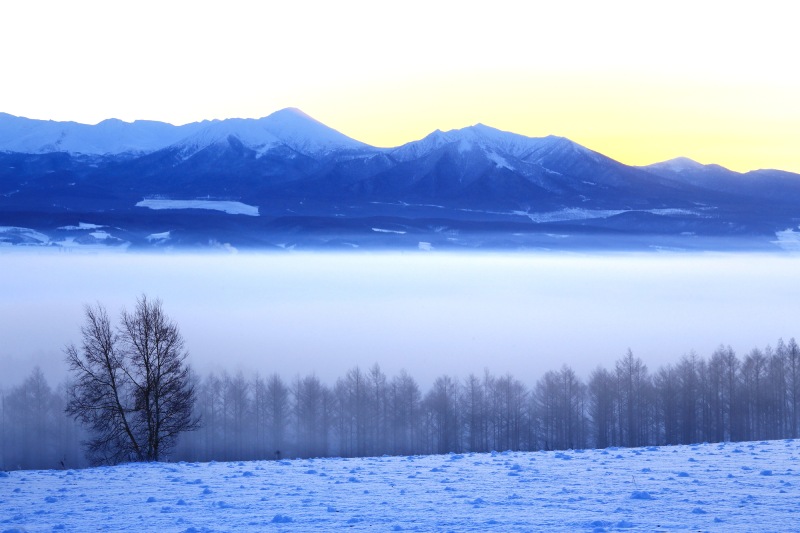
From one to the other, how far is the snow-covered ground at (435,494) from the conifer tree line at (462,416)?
65.3 feet

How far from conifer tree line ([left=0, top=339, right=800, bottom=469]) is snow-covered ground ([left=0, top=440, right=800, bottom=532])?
65.3ft

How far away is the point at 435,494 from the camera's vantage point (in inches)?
539

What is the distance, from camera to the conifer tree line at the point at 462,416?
37.1m

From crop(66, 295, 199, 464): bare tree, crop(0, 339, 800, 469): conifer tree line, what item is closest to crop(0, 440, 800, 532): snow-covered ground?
crop(66, 295, 199, 464): bare tree

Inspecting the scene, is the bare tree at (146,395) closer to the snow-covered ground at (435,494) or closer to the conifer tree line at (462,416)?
the snow-covered ground at (435,494)

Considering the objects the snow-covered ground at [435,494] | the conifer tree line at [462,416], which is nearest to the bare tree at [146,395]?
the snow-covered ground at [435,494]

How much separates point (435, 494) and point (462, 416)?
26.3 meters

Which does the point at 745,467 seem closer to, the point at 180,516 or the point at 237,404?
the point at 180,516

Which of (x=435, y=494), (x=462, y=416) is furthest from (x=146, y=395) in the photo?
(x=462, y=416)

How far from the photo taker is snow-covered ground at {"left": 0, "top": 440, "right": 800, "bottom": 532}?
12.0m

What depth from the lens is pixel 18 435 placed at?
37344mm

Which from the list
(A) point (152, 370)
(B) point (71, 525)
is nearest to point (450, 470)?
(B) point (71, 525)

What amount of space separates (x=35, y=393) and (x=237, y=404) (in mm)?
8062

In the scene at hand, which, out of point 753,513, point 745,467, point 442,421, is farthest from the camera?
point 442,421
